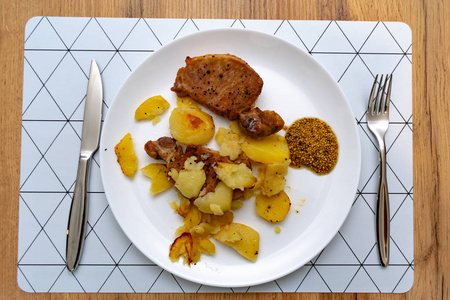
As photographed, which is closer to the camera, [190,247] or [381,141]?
[190,247]

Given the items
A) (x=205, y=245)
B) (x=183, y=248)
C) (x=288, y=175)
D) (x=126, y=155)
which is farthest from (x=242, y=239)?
(x=126, y=155)

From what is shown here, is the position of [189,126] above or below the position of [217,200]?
above

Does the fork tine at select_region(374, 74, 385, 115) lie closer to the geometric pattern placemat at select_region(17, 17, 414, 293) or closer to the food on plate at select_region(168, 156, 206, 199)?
the geometric pattern placemat at select_region(17, 17, 414, 293)

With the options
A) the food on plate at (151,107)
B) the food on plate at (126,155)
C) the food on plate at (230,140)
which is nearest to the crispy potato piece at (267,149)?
the food on plate at (230,140)

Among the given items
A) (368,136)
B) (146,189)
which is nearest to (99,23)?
(146,189)

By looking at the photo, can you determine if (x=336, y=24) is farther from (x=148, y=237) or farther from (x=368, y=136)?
(x=148, y=237)

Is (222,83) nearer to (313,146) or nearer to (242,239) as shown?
(313,146)
